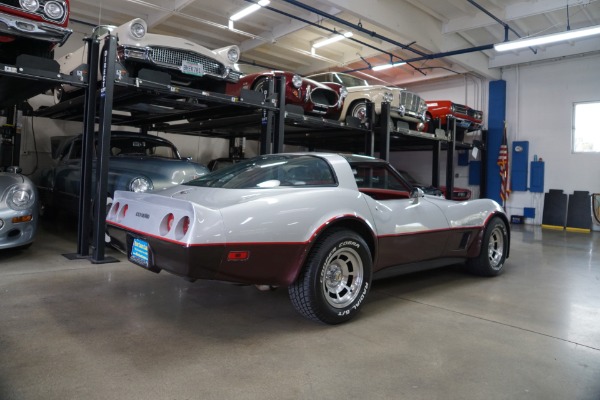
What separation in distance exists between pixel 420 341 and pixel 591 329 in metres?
1.34

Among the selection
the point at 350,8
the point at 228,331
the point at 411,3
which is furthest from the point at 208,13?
the point at 228,331

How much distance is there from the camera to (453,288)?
12.7 ft

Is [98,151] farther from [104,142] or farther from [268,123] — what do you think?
[268,123]

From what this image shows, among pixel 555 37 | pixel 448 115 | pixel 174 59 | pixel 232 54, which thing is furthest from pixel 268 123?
pixel 555 37

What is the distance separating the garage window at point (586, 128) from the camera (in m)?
10.8

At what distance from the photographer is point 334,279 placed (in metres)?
2.81

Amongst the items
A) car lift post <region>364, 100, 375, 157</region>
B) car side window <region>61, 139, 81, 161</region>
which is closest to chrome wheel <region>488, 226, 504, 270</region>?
car lift post <region>364, 100, 375, 157</region>

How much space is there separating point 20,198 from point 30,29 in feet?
5.38

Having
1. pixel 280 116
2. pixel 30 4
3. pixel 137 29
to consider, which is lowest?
pixel 280 116

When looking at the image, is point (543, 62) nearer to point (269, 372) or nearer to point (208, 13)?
point (208, 13)

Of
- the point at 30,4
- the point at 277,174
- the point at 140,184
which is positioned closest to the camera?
the point at 277,174

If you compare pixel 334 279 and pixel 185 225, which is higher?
pixel 185 225

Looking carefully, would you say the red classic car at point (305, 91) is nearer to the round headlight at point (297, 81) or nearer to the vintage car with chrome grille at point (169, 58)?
the round headlight at point (297, 81)

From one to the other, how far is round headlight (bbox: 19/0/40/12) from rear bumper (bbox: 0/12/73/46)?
0.35ft
